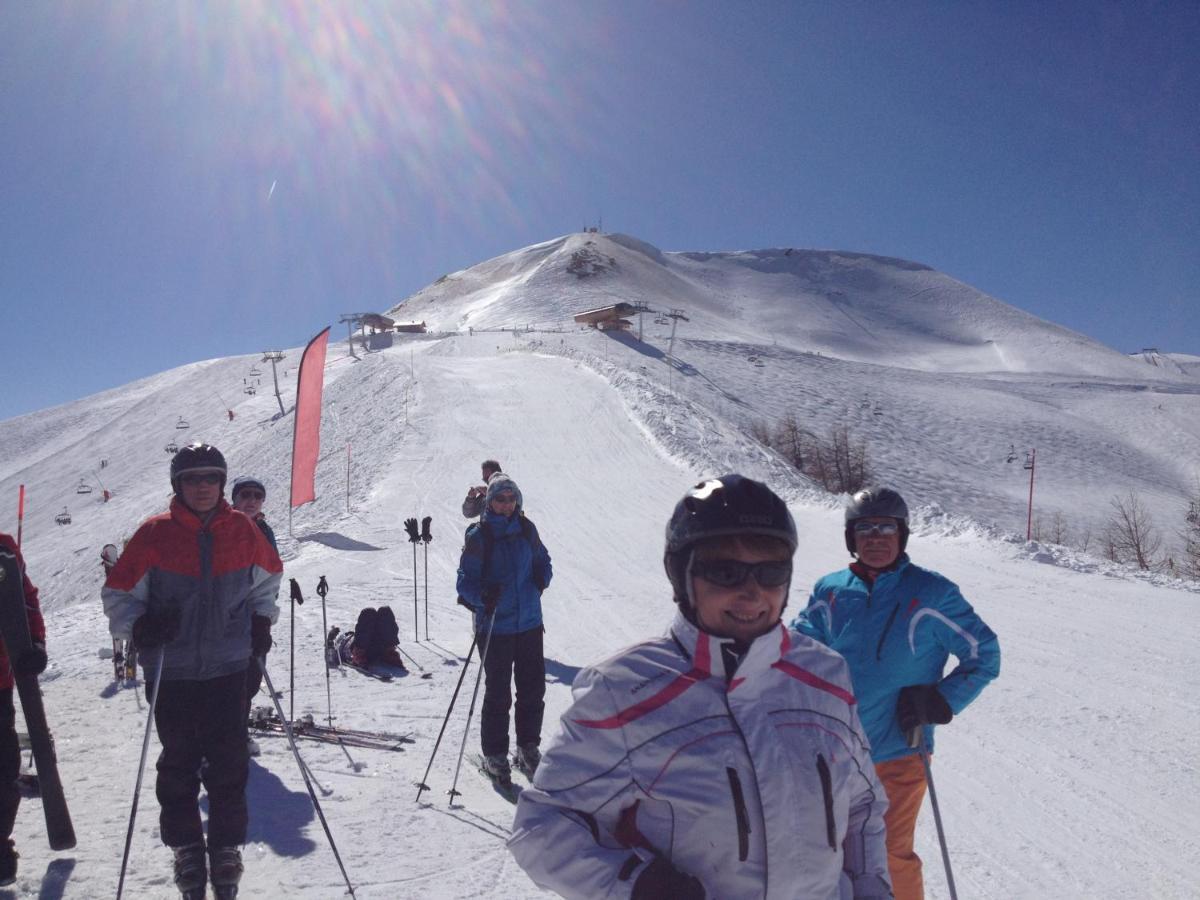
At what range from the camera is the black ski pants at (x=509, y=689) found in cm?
535

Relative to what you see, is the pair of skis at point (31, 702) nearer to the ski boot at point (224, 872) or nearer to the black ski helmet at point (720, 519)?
the ski boot at point (224, 872)

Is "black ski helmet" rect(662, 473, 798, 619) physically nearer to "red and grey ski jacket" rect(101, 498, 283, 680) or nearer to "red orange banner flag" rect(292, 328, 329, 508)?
"red and grey ski jacket" rect(101, 498, 283, 680)

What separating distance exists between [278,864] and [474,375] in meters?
35.6

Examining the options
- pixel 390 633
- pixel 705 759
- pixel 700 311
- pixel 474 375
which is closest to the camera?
pixel 705 759

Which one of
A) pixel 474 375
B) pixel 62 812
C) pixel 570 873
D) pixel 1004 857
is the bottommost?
pixel 1004 857

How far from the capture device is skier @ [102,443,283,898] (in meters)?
3.66

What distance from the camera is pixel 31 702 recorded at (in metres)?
3.94

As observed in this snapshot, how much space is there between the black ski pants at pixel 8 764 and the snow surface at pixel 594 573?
40 cm

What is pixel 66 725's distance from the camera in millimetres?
6125

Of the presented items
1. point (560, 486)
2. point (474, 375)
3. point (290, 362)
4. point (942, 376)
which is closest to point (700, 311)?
point (942, 376)

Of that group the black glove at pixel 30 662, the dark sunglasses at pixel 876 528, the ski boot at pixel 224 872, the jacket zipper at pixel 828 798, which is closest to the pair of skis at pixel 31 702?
the black glove at pixel 30 662

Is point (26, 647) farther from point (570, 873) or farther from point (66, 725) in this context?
point (570, 873)

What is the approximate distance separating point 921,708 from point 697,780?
1.83 metres

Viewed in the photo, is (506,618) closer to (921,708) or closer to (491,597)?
(491,597)
